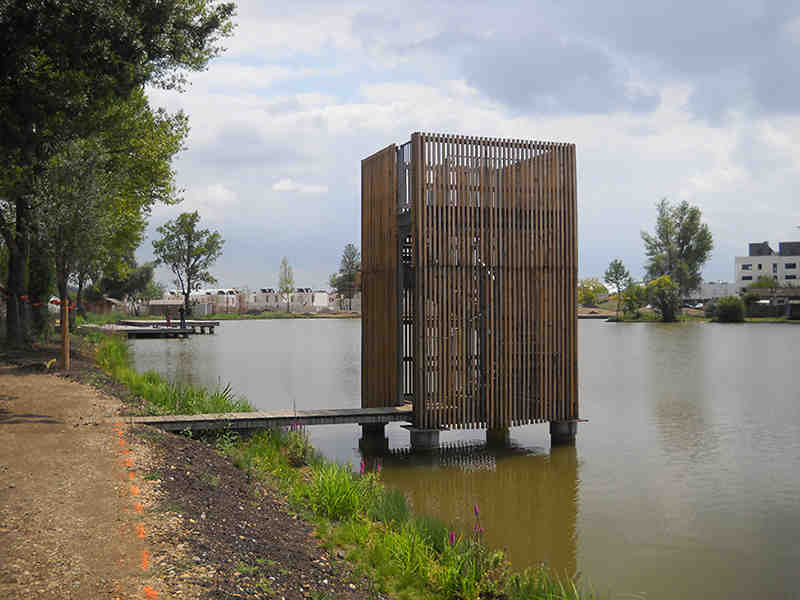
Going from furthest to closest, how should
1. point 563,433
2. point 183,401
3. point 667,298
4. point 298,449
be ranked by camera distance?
point 667,298, point 563,433, point 183,401, point 298,449

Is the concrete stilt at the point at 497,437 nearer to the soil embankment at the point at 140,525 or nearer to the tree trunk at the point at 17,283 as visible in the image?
the soil embankment at the point at 140,525

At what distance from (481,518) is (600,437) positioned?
5.88 metres

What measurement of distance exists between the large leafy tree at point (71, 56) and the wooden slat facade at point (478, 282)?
479 centimetres

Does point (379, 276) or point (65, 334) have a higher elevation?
point (379, 276)

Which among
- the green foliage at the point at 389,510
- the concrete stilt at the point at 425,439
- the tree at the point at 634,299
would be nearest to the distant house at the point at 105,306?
the tree at the point at 634,299

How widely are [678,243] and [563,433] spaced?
86.9 meters

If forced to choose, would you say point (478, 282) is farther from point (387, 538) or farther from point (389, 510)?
point (387, 538)

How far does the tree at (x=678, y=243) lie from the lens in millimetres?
90688

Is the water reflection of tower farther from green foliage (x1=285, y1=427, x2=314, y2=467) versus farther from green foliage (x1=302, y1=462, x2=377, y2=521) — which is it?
green foliage (x1=285, y1=427, x2=314, y2=467)

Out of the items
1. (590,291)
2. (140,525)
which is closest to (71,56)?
(140,525)

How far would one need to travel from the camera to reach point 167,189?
24.1 metres

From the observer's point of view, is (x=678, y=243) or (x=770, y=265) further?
(x=770, y=265)

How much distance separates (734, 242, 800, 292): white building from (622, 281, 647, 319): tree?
33639 millimetres

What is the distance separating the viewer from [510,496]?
32.2 feet
